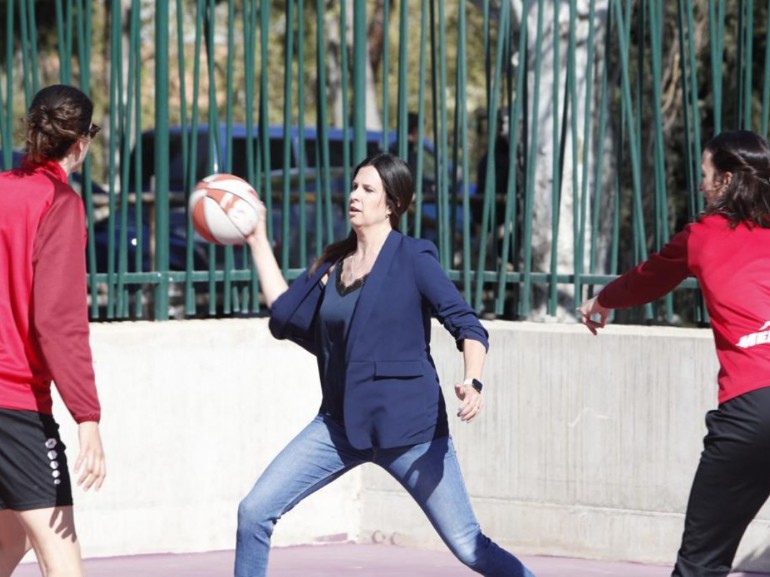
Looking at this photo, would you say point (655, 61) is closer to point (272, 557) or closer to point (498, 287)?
point (498, 287)

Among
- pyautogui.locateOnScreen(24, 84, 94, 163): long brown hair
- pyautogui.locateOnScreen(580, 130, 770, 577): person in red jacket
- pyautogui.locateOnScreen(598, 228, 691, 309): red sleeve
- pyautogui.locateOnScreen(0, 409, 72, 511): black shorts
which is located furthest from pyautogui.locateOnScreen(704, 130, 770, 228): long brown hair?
pyautogui.locateOnScreen(0, 409, 72, 511): black shorts

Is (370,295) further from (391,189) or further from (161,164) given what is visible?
(161,164)

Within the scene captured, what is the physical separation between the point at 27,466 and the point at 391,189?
1.67m

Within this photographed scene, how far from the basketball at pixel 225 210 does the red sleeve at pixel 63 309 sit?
1.06m

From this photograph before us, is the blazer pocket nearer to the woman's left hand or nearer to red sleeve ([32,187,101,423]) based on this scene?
the woman's left hand

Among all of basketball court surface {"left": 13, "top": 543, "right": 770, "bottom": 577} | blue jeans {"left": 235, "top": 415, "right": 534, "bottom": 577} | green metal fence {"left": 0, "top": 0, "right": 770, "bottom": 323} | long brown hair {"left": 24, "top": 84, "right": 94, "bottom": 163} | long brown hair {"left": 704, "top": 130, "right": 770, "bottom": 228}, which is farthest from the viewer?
green metal fence {"left": 0, "top": 0, "right": 770, "bottom": 323}

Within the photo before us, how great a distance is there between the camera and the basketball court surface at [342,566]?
681 cm

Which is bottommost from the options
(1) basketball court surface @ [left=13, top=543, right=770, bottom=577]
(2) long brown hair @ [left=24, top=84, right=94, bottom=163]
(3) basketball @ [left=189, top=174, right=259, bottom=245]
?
(1) basketball court surface @ [left=13, top=543, right=770, bottom=577]

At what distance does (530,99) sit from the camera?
848cm

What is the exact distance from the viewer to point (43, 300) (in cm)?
413

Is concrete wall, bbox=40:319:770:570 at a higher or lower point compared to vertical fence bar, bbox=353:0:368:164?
lower

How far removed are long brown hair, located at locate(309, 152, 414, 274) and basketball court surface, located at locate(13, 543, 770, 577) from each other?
1996 mm

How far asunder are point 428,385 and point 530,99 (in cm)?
372

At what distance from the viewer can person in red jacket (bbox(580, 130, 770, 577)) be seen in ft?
14.9
